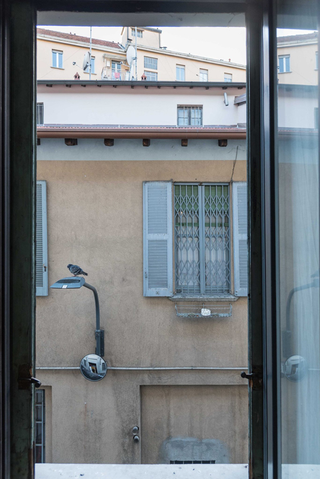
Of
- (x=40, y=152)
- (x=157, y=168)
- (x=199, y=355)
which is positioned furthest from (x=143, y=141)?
(x=199, y=355)

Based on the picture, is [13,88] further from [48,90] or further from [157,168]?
[48,90]

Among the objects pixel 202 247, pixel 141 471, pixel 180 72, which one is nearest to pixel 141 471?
pixel 141 471

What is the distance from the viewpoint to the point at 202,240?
4.57m

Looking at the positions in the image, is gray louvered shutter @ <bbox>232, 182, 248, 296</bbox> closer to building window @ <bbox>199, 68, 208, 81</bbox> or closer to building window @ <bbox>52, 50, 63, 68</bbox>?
building window @ <bbox>52, 50, 63, 68</bbox>

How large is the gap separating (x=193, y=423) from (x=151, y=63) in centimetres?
1850

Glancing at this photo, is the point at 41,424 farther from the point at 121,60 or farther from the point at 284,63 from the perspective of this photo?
the point at 121,60

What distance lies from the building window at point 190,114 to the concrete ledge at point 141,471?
694cm

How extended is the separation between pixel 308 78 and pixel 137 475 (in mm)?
1191

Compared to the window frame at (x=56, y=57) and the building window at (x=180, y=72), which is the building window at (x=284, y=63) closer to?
the window frame at (x=56, y=57)

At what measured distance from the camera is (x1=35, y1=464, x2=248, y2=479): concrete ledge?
1.17m

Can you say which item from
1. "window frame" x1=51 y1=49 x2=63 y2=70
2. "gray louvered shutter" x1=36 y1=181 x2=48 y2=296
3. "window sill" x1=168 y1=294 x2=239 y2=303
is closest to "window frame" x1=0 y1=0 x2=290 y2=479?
"window sill" x1=168 y1=294 x2=239 y2=303

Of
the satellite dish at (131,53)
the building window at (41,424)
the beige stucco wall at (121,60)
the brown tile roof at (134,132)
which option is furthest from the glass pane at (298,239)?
the beige stucco wall at (121,60)

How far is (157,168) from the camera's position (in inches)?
183

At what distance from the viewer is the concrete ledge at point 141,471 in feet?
3.84
